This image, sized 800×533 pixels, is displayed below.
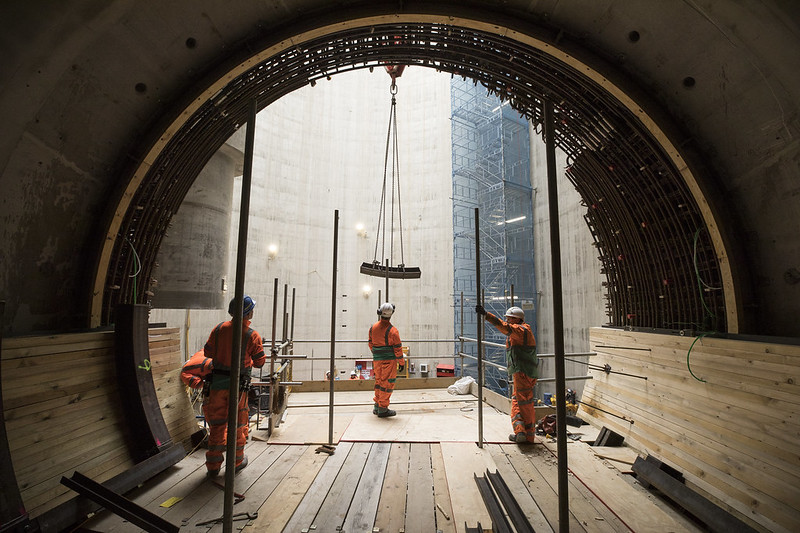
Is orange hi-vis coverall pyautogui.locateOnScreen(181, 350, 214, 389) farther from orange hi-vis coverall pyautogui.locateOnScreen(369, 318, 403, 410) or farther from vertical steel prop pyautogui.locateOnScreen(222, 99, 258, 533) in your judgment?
vertical steel prop pyautogui.locateOnScreen(222, 99, 258, 533)

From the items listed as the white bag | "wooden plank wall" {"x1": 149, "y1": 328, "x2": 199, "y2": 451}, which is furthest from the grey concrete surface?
the white bag

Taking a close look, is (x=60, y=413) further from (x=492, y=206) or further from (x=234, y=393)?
(x=492, y=206)

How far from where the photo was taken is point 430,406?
23.8 ft

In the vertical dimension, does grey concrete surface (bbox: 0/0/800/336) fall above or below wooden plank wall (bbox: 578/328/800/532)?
above

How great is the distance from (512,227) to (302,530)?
578 inches

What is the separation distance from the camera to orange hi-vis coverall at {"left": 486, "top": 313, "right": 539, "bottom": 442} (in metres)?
5.06

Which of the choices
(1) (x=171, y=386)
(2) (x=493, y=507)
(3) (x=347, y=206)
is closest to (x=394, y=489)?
(2) (x=493, y=507)

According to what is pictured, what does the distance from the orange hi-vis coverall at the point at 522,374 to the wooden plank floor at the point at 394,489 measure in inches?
12.4

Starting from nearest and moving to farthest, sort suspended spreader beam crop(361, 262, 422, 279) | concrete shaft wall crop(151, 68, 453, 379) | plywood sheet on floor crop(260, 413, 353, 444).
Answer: plywood sheet on floor crop(260, 413, 353, 444) < suspended spreader beam crop(361, 262, 422, 279) < concrete shaft wall crop(151, 68, 453, 379)

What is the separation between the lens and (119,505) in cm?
291

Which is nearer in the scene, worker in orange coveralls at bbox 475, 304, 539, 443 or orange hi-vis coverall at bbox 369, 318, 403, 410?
worker in orange coveralls at bbox 475, 304, 539, 443

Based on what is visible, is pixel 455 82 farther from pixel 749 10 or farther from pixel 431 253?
pixel 749 10

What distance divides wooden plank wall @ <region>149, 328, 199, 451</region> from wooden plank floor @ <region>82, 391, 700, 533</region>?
1.39 feet

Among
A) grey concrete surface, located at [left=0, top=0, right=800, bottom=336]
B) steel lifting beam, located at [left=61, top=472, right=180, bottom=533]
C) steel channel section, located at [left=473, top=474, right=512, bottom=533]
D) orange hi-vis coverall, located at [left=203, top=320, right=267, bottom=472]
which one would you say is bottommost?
steel channel section, located at [left=473, top=474, right=512, bottom=533]
